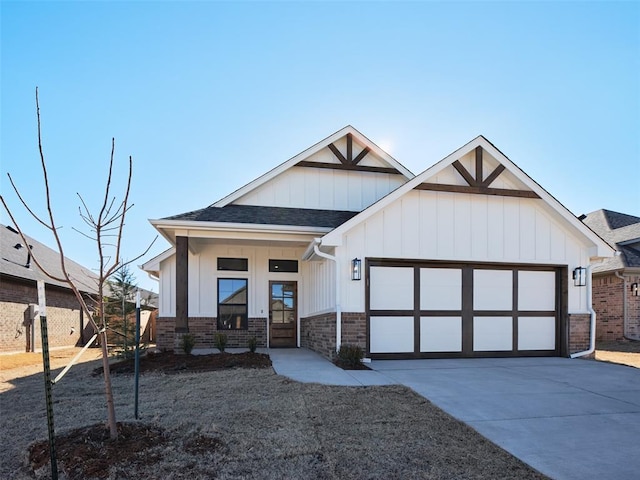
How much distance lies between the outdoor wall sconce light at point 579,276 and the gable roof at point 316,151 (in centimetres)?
521

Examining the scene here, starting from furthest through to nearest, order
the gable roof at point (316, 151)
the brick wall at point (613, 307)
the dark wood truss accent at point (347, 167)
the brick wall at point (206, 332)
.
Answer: the brick wall at point (613, 307) → the dark wood truss accent at point (347, 167) → the brick wall at point (206, 332) → the gable roof at point (316, 151)

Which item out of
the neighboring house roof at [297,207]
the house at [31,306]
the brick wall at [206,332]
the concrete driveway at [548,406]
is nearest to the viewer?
the concrete driveway at [548,406]

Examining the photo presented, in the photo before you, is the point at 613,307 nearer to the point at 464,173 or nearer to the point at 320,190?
the point at 464,173

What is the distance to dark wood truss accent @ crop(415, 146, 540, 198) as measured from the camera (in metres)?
9.91

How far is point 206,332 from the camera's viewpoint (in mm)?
12672

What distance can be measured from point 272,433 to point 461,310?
6661mm

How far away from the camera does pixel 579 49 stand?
9969 mm

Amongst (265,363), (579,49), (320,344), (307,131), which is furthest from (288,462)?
(307,131)

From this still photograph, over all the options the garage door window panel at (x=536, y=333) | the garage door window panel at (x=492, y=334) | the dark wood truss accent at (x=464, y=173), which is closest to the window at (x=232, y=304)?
the garage door window panel at (x=492, y=334)

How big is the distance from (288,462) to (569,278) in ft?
29.9

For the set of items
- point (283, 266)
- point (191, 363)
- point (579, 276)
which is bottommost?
point (191, 363)

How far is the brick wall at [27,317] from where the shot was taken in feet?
47.0

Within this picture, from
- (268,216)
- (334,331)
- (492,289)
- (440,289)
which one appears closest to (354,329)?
(334,331)

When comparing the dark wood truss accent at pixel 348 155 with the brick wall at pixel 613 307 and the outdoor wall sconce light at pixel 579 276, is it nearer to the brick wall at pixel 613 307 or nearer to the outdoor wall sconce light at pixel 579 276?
the outdoor wall sconce light at pixel 579 276
